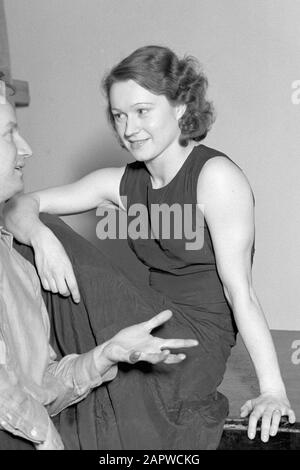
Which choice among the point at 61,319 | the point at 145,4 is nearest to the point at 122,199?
the point at 61,319

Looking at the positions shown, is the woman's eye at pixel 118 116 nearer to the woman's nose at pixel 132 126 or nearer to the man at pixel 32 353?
the woman's nose at pixel 132 126

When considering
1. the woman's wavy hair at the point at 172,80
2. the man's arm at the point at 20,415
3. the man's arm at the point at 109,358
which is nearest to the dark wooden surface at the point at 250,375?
the man's arm at the point at 109,358

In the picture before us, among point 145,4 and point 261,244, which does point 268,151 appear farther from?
point 145,4

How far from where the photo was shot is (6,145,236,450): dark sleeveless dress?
1.58 meters

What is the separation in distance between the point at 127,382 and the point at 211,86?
5.07 ft

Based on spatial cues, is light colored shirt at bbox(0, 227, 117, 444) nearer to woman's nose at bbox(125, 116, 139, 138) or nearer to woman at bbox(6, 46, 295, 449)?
woman at bbox(6, 46, 295, 449)

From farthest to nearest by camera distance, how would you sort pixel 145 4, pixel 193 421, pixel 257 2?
pixel 145 4 → pixel 257 2 → pixel 193 421

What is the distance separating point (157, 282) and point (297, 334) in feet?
3.82

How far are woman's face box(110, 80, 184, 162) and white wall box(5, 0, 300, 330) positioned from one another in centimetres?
116

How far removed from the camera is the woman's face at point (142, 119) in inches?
67.5

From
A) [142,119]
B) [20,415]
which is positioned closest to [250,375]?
[142,119]

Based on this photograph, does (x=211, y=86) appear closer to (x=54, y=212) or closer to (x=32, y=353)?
(x=54, y=212)

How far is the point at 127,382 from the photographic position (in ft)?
5.22

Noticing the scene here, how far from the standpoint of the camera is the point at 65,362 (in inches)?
58.8
